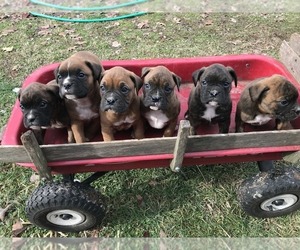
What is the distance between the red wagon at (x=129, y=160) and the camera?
2.70m

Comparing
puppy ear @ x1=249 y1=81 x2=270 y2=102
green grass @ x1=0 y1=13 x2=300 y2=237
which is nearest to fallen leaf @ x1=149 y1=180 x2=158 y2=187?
green grass @ x1=0 y1=13 x2=300 y2=237

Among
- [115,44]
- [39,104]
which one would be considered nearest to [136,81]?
[39,104]

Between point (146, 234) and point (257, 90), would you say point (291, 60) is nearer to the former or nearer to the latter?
point (257, 90)

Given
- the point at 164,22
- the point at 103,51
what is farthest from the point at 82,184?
the point at 164,22

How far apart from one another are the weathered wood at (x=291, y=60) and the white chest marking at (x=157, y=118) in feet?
4.92

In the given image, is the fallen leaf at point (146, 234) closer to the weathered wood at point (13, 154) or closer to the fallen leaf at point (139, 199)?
the fallen leaf at point (139, 199)

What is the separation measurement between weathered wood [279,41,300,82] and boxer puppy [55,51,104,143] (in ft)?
6.47

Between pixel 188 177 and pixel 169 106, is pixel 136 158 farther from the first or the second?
pixel 188 177

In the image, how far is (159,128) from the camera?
3467 mm

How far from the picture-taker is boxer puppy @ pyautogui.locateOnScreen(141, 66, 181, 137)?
2.91 m

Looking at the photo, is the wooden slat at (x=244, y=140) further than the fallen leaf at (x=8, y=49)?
No

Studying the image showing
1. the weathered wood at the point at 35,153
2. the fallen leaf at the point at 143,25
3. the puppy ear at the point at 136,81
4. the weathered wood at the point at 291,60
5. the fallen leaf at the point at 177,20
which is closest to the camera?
the weathered wood at the point at 35,153

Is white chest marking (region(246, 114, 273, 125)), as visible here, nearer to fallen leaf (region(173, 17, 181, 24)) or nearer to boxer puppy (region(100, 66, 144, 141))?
boxer puppy (region(100, 66, 144, 141))

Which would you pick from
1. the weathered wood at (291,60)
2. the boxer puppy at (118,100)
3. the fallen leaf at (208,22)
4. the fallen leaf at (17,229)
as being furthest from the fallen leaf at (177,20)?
the fallen leaf at (17,229)
